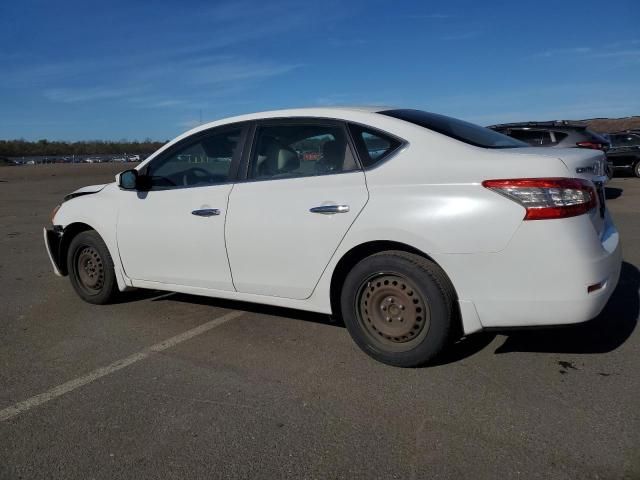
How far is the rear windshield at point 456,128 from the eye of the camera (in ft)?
12.3

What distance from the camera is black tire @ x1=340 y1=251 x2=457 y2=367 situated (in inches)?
134

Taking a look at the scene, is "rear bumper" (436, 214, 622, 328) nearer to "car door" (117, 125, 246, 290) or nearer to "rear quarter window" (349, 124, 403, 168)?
"rear quarter window" (349, 124, 403, 168)

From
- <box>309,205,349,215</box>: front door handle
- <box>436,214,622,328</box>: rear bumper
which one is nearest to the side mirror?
<box>309,205,349,215</box>: front door handle

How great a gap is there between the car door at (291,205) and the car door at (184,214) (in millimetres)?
157

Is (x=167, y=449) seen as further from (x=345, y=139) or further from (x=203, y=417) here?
(x=345, y=139)

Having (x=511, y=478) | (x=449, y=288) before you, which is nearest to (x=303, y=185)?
(x=449, y=288)

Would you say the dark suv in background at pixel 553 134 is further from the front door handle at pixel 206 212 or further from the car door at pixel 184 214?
the front door handle at pixel 206 212

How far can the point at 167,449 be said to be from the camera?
279 centimetres

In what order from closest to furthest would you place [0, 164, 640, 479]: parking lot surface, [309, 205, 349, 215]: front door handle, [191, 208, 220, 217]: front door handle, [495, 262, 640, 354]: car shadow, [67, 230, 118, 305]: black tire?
[0, 164, 640, 479]: parking lot surface → [309, 205, 349, 215]: front door handle → [495, 262, 640, 354]: car shadow → [191, 208, 220, 217]: front door handle → [67, 230, 118, 305]: black tire

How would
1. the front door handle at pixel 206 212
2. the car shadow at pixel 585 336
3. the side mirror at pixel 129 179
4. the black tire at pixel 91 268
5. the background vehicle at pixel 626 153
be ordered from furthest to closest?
the background vehicle at pixel 626 153, the black tire at pixel 91 268, the side mirror at pixel 129 179, the front door handle at pixel 206 212, the car shadow at pixel 585 336

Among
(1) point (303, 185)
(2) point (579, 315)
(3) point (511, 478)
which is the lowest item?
(3) point (511, 478)

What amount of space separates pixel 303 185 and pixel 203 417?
5.32ft

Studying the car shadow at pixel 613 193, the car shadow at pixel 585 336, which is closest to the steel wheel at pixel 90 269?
the car shadow at pixel 585 336

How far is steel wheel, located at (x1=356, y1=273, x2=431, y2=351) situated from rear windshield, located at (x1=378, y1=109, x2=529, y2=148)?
1027 mm
